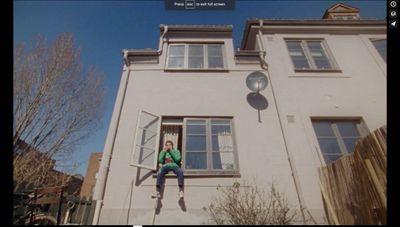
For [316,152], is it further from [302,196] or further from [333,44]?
[333,44]

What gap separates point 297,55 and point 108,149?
738 centimetres

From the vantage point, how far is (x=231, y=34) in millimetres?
8148

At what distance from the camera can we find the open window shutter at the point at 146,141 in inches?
200

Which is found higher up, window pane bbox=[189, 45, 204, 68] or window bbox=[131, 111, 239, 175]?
window pane bbox=[189, 45, 204, 68]

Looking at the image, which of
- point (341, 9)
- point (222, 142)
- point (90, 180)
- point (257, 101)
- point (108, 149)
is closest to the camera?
point (108, 149)

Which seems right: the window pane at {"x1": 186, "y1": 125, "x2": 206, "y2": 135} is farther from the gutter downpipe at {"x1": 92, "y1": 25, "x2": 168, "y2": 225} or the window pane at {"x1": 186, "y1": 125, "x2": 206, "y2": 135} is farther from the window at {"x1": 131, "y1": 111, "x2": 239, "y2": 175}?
the gutter downpipe at {"x1": 92, "y1": 25, "x2": 168, "y2": 225}

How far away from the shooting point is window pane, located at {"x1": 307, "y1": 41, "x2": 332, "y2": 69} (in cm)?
733

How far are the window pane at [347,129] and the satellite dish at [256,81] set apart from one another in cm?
253

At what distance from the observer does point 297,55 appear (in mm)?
7645

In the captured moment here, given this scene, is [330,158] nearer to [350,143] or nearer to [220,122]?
[350,143]

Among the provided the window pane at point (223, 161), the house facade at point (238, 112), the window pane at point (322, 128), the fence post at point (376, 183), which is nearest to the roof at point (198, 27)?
the house facade at point (238, 112)

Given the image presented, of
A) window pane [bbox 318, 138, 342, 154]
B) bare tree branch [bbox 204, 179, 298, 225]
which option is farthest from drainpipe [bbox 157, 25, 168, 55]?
window pane [bbox 318, 138, 342, 154]

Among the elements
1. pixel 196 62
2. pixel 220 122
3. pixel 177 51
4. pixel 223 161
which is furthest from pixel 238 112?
pixel 177 51
